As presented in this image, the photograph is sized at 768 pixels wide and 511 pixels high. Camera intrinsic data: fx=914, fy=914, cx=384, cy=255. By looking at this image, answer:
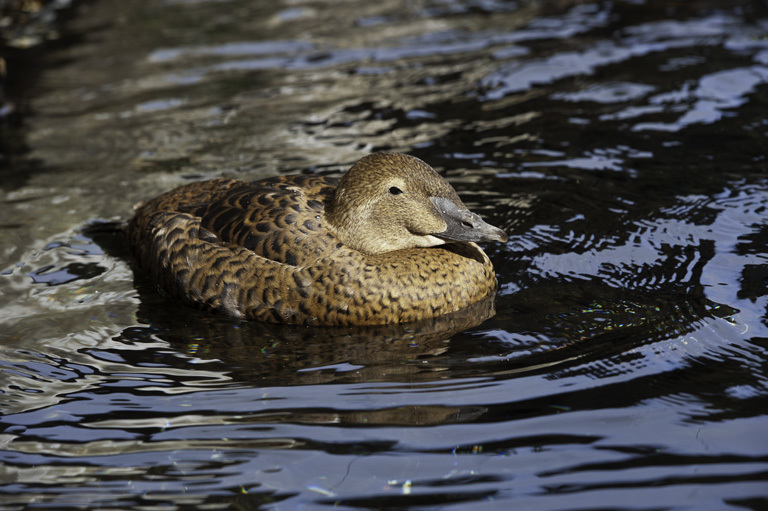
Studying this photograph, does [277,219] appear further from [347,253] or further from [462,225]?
[462,225]

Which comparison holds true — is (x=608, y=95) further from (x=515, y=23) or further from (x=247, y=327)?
(x=247, y=327)

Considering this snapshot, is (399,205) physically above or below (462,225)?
above

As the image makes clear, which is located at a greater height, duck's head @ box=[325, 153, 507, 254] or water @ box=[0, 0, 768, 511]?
duck's head @ box=[325, 153, 507, 254]

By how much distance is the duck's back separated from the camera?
18.9 feet

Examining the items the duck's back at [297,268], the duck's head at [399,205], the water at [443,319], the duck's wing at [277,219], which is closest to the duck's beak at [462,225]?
the duck's head at [399,205]

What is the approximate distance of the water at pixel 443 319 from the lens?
167 inches

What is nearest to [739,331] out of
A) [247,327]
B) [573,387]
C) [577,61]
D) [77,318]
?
[573,387]

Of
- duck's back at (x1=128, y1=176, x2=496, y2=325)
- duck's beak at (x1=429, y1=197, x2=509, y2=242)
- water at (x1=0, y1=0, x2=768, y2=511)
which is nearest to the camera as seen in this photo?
water at (x1=0, y1=0, x2=768, y2=511)

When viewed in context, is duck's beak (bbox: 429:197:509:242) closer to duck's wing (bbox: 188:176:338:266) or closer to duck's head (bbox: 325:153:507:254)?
duck's head (bbox: 325:153:507:254)

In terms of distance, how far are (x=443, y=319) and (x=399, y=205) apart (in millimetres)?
790

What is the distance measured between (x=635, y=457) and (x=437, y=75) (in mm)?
7142

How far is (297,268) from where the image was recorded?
5.82 meters

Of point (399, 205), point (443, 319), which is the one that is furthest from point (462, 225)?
point (443, 319)

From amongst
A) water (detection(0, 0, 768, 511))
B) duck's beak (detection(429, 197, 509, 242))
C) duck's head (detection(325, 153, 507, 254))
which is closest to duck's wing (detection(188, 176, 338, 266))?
duck's head (detection(325, 153, 507, 254))
